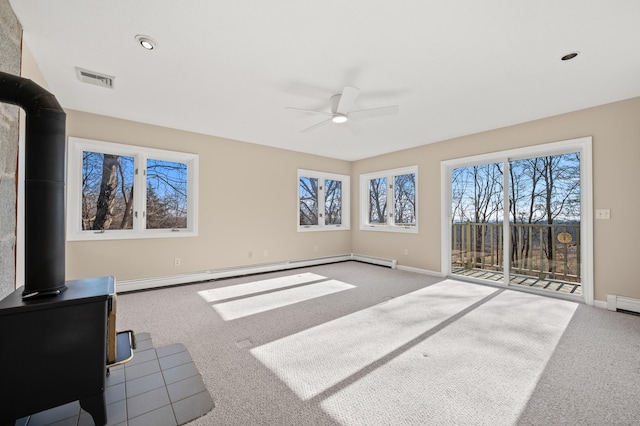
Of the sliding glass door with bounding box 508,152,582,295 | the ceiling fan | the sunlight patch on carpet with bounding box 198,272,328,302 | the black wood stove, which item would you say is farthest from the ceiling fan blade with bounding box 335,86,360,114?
the sliding glass door with bounding box 508,152,582,295

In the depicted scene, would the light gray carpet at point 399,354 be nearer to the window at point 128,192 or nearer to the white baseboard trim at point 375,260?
the window at point 128,192

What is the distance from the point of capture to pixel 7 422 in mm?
1263

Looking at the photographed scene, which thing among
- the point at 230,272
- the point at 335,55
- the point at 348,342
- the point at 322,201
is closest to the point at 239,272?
the point at 230,272

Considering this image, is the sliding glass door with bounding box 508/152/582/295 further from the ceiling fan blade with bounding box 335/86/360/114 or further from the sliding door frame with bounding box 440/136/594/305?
the ceiling fan blade with bounding box 335/86/360/114

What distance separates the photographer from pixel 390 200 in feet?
19.3

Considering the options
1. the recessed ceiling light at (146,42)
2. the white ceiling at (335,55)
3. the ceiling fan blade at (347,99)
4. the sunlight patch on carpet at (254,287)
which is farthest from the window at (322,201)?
the recessed ceiling light at (146,42)

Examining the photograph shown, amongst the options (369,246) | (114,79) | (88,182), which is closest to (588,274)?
(369,246)

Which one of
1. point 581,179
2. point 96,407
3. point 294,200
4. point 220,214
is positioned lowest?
point 96,407

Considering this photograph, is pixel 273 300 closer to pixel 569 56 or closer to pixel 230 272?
pixel 230 272

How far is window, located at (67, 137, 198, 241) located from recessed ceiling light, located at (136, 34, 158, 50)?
85.3 inches

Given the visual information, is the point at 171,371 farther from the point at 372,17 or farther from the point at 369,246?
the point at 369,246

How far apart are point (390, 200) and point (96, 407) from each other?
211 inches

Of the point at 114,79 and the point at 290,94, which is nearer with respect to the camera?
the point at 114,79

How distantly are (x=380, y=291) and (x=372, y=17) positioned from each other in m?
3.23
